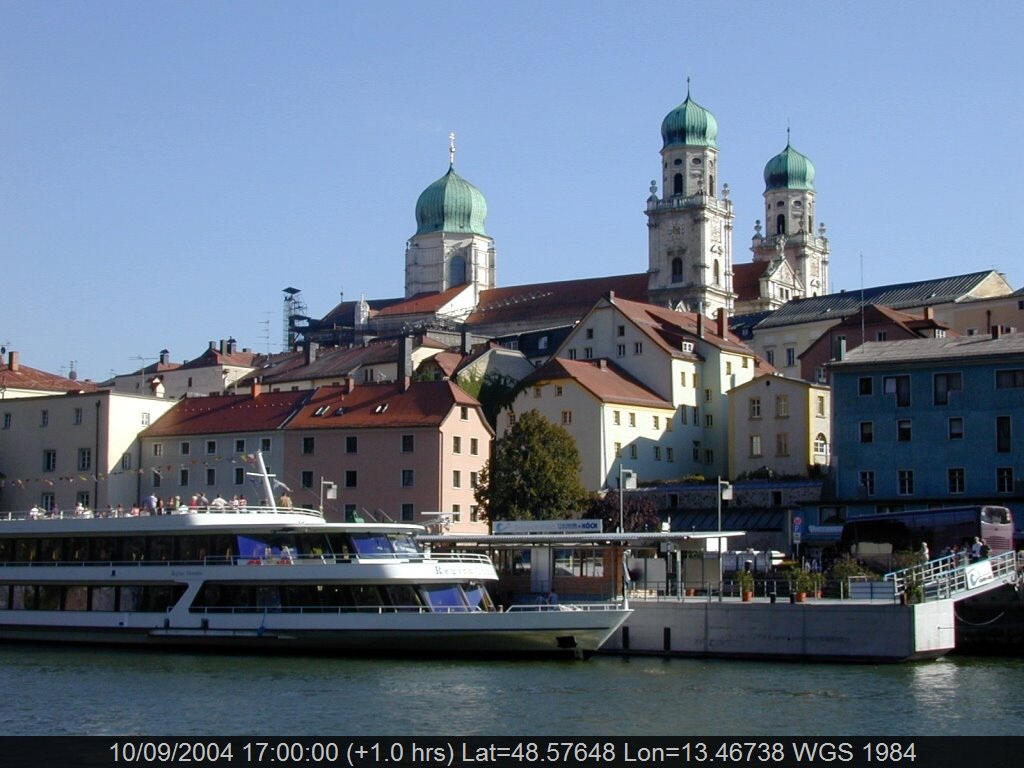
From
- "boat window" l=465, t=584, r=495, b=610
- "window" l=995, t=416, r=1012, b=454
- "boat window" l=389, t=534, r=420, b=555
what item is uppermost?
"window" l=995, t=416, r=1012, b=454

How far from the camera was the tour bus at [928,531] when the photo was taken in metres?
58.1

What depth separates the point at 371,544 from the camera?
4944 centimetres

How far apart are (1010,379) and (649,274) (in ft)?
344

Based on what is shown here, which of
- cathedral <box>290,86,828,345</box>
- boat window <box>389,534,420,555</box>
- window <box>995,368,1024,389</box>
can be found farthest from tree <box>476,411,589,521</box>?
cathedral <box>290,86,828,345</box>

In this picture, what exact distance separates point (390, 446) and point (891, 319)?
31.6 m

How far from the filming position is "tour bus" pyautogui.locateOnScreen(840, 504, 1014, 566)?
58094 mm

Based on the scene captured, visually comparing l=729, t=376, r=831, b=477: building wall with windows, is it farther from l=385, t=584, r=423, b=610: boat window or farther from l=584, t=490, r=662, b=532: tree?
l=385, t=584, r=423, b=610: boat window

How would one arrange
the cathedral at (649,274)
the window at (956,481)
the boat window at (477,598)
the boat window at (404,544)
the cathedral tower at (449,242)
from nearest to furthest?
the boat window at (477,598) → the boat window at (404,544) → the window at (956,481) → the cathedral at (649,274) → the cathedral tower at (449,242)

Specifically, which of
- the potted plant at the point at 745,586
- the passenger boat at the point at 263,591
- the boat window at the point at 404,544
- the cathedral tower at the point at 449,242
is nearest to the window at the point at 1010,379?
the potted plant at the point at 745,586

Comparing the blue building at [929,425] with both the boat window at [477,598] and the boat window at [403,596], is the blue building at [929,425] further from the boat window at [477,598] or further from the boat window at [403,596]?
the boat window at [403,596]

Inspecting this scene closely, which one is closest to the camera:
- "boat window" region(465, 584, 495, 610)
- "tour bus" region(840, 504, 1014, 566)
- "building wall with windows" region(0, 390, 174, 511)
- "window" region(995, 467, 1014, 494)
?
"boat window" region(465, 584, 495, 610)

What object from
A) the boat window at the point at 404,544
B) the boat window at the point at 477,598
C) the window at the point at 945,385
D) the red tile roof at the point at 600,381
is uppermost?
the red tile roof at the point at 600,381

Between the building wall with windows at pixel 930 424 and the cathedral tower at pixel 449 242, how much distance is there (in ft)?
396
